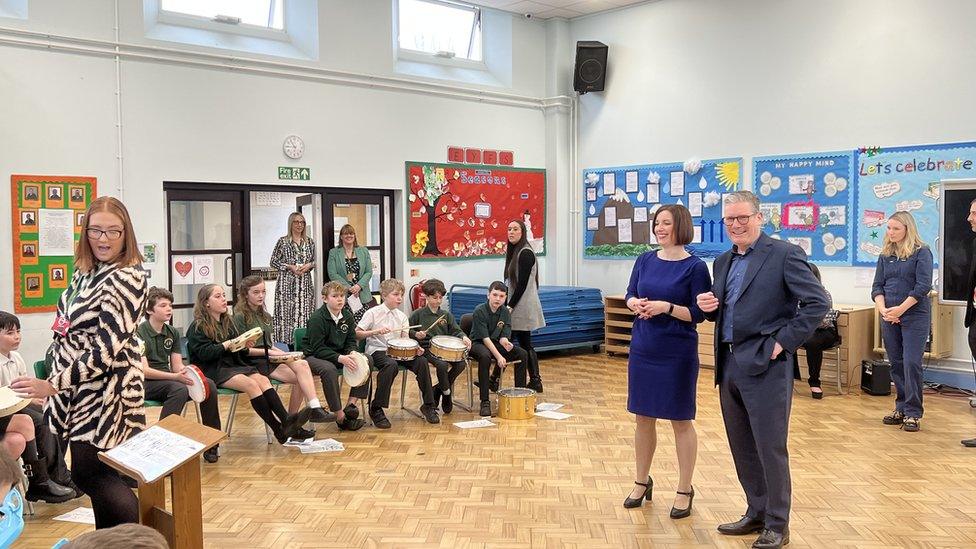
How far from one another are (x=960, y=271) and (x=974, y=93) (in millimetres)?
1945

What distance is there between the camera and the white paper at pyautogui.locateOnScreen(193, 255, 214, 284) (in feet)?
28.0

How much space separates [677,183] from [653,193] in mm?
371

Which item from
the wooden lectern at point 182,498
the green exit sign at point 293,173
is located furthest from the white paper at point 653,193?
the wooden lectern at point 182,498

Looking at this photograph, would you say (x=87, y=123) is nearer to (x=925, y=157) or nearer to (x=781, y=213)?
(x=781, y=213)

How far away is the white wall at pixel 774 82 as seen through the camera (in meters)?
8.05

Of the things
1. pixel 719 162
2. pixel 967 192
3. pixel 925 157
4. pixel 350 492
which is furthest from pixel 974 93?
pixel 350 492

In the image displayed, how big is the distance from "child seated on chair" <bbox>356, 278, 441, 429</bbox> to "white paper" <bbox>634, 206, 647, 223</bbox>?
15.3 feet

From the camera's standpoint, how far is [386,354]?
6.67m

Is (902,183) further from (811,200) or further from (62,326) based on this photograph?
(62,326)

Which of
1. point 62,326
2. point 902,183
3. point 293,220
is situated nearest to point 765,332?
point 62,326

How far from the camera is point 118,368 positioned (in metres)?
3.04

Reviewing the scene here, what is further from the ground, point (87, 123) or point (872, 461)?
point (87, 123)

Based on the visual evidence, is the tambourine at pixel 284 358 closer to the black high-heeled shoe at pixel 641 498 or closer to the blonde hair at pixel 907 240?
the black high-heeled shoe at pixel 641 498

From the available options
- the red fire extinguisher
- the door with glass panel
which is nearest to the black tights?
the door with glass panel
